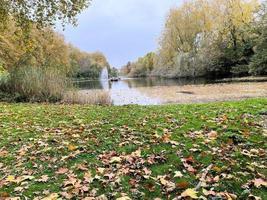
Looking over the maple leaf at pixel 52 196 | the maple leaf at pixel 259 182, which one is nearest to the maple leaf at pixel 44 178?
the maple leaf at pixel 52 196

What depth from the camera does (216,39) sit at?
49031 mm

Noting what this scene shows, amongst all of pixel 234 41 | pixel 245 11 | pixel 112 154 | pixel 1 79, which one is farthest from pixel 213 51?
pixel 112 154

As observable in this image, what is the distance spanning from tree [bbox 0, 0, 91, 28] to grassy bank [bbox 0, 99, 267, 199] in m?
6.31

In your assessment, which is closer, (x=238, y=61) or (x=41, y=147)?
(x=41, y=147)

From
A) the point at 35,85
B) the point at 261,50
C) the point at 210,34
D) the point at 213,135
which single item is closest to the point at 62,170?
the point at 213,135

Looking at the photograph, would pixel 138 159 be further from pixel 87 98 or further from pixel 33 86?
pixel 33 86

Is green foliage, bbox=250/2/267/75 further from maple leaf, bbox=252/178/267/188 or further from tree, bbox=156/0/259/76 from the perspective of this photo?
maple leaf, bbox=252/178/267/188

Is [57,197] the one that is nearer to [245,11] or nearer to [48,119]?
[48,119]

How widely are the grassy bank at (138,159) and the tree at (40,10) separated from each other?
6315 mm

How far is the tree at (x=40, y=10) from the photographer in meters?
12.8

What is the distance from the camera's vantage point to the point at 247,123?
24.1 feet

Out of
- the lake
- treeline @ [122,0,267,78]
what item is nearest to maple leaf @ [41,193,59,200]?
the lake

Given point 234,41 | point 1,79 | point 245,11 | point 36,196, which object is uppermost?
point 245,11

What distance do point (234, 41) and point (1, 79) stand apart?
36073 millimetres
